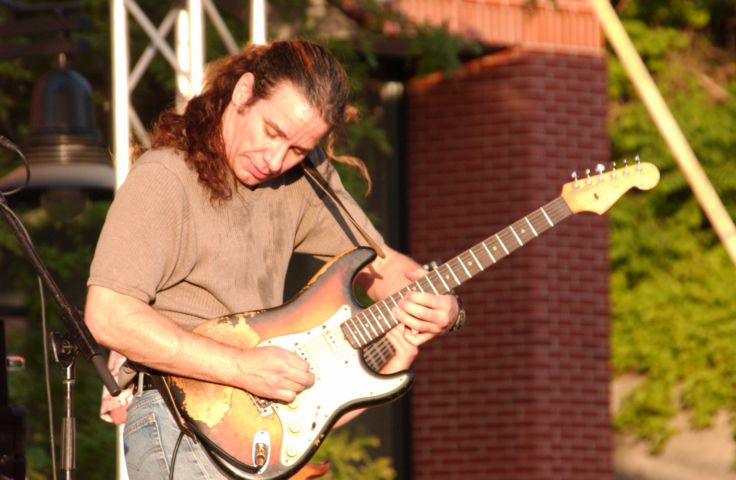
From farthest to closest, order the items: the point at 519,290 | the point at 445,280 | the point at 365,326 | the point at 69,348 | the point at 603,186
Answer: the point at 519,290
the point at 603,186
the point at 445,280
the point at 365,326
the point at 69,348

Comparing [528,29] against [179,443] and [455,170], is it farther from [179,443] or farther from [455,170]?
[179,443]

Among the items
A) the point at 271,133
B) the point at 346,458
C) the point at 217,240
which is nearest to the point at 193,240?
the point at 217,240

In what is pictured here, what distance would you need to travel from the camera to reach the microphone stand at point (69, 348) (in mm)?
3602

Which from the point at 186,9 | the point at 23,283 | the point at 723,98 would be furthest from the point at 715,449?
the point at 186,9

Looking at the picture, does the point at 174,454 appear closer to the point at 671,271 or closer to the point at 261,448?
the point at 261,448

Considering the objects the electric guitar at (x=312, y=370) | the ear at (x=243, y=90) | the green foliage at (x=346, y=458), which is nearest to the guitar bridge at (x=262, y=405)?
the electric guitar at (x=312, y=370)

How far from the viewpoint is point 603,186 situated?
429 cm

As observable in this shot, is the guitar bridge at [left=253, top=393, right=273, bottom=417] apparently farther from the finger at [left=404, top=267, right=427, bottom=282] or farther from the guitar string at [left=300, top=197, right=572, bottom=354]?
the finger at [left=404, top=267, right=427, bottom=282]

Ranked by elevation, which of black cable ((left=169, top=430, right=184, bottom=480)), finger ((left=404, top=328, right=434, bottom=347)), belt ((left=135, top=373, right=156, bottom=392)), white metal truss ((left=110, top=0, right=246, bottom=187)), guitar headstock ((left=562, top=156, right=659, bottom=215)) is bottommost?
black cable ((left=169, top=430, right=184, bottom=480))

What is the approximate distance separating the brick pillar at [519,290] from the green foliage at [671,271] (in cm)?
285

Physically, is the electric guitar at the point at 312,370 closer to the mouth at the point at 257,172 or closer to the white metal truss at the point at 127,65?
the mouth at the point at 257,172

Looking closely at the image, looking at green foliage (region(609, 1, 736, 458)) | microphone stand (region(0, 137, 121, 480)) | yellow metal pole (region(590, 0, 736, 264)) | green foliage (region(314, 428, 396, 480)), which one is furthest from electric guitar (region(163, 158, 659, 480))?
green foliage (region(609, 1, 736, 458))

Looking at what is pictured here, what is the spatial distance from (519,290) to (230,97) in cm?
578

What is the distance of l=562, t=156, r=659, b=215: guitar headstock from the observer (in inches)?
167
